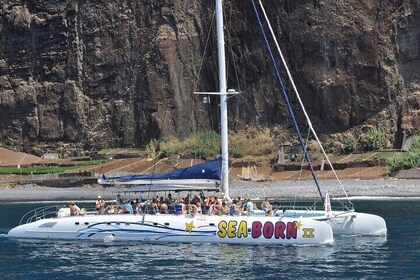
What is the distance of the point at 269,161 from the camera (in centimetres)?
9025

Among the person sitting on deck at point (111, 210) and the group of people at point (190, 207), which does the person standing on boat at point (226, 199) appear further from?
the person sitting on deck at point (111, 210)

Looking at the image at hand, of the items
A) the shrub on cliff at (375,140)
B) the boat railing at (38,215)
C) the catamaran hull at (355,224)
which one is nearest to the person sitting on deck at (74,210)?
the boat railing at (38,215)

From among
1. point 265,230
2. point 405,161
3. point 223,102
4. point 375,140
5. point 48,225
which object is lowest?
point 265,230

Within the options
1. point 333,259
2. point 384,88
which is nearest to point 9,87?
point 384,88

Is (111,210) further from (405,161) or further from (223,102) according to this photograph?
(405,161)

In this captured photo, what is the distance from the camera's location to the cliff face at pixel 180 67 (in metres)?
96.1

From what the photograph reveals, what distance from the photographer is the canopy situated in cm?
4100

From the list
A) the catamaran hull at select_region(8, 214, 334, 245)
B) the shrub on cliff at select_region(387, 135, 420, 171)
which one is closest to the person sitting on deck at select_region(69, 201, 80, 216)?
the catamaran hull at select_region(8, 214, 334, 245)

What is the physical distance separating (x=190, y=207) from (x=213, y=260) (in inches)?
220

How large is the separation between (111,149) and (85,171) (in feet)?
54.6

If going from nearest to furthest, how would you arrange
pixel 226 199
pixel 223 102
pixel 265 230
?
pixel 265 230 → pixel 226 199 → pixel 223 102

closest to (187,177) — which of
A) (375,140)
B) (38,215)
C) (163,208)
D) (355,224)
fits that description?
(163,208)

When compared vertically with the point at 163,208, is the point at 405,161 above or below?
above

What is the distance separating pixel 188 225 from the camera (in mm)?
39219
